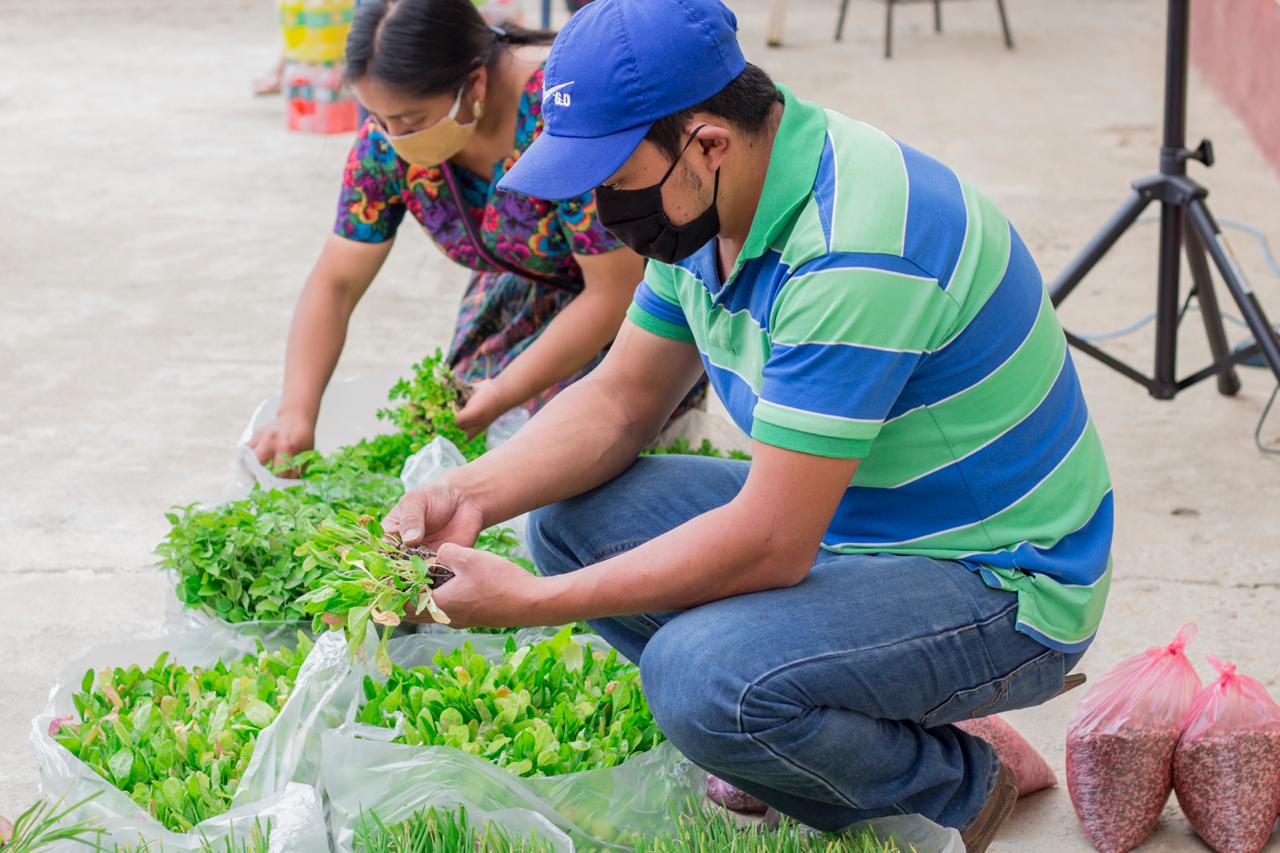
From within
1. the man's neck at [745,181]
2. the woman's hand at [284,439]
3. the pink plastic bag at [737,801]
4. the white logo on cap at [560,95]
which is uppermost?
the white logo on cap at [560,95]

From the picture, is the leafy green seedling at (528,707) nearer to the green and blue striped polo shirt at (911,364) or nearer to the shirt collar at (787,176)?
the green and blue striped polo shirt at (911,364)

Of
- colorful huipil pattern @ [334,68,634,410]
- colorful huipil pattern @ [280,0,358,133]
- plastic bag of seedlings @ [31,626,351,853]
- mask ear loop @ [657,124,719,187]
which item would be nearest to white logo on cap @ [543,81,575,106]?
mask ear loop @ [657,124,719,187]

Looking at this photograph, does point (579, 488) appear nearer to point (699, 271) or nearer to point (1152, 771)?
point (699, 271)

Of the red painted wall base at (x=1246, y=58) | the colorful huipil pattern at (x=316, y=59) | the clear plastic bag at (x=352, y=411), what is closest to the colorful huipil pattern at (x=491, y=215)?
the clear plastic bag at (x=352, y=411)

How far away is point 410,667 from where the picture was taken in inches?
80.9

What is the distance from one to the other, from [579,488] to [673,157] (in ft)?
1.79

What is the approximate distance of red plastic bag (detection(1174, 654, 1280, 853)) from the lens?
1.82 metres

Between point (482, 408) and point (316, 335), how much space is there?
1.18ft

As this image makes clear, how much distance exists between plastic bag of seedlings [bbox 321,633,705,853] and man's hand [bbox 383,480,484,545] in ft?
0.81

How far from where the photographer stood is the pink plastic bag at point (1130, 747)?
1858mm

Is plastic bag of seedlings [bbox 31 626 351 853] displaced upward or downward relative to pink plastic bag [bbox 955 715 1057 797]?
upward

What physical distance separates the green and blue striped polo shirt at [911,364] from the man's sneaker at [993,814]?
225mm

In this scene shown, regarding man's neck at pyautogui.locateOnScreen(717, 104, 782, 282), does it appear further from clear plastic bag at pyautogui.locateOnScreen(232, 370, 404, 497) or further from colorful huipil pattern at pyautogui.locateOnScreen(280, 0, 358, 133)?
colorful huipil pattern at pyautogui.locateOnScreen(280, 0, 358, 133)

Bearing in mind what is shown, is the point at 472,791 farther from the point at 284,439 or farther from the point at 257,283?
the point at 257,283
